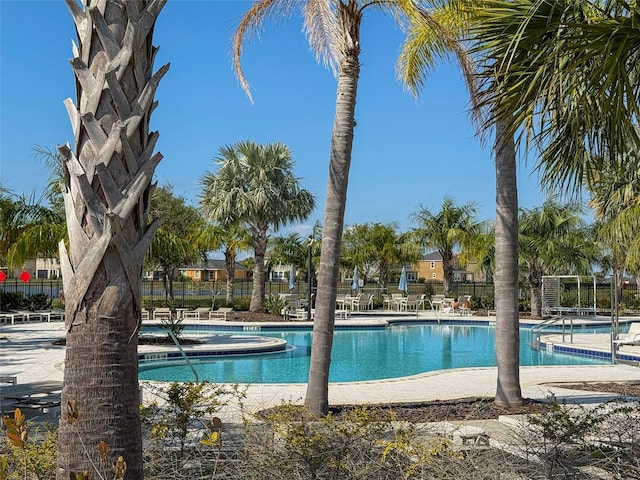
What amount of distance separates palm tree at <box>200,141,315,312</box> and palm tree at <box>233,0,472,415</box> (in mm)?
18465

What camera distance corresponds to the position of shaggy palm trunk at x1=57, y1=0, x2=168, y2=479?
325 centimetres

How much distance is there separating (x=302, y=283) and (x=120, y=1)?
1522 inches

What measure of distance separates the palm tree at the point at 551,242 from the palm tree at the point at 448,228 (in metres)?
5.48

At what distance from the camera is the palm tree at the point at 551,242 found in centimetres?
2845

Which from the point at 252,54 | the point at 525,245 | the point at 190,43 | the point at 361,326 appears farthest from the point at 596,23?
the point at 525,245

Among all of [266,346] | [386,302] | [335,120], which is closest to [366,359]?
[266,346]

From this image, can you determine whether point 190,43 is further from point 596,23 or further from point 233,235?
point 233,235

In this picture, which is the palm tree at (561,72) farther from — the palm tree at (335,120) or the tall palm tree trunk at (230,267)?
the tall palm tree trunk at (230,267)

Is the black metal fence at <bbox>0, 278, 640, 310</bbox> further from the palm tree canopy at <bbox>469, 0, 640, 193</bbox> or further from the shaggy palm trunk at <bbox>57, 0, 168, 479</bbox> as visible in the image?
the shaggy palm trunk at <bbox>57, 0, 168, 479</bbox>

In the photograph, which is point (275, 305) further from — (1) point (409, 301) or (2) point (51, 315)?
(2) point (51, 315)

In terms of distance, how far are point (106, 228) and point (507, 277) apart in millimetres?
6041

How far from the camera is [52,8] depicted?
5836 millimetres

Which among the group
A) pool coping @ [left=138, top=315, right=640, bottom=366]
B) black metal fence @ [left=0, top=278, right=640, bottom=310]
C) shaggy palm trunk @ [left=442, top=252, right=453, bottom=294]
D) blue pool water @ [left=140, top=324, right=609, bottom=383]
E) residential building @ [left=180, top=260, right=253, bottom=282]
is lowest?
blue pool water @ [left=140, top=324, right=609, bottom=383]

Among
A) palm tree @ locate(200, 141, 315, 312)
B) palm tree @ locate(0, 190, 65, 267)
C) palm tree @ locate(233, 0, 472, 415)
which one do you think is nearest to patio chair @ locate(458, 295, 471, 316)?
palm tree @ locate(200, 141, 315, 312)
